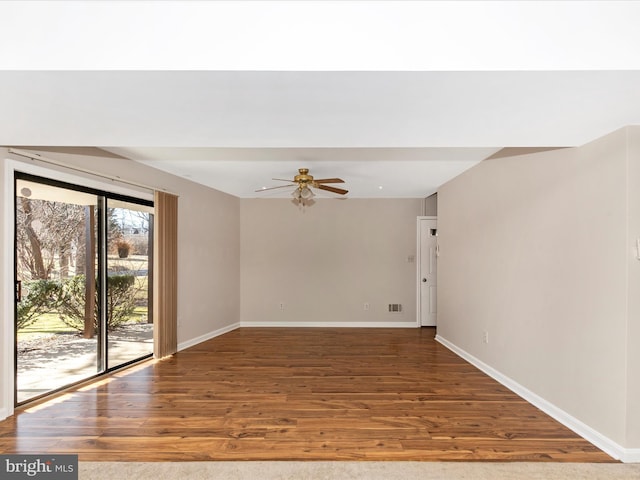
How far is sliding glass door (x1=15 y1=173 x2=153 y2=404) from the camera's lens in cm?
331

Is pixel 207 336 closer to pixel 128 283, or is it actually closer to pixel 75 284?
pixel 128 283

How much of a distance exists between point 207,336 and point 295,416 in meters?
3.34

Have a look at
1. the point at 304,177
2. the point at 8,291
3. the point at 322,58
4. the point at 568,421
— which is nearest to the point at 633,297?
the point at 568,421

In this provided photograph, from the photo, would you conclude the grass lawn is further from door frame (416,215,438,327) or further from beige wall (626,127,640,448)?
door frame (416,215,438,327)

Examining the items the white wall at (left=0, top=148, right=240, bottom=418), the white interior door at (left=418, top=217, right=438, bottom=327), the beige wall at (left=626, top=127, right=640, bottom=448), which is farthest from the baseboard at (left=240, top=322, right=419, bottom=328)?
the beige wall at (left=626, top=127, right=640, bottom=448)

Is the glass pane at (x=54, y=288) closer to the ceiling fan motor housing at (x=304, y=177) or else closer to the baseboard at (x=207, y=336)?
the baseboard at (x=207, y=336)

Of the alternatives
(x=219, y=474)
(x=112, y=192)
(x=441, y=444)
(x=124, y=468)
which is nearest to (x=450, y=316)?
(x=441, y=444)

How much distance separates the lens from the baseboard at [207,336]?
5359mm

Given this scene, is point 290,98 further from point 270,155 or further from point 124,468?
point 124,468

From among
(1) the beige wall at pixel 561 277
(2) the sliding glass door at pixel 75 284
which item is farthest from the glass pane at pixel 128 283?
(1) the beige wall at pixel 561 277

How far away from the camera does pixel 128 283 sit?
4559 mm

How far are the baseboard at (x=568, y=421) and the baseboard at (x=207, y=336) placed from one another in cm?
414

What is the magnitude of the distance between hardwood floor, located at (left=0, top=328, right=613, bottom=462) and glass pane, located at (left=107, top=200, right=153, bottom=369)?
12.9 inches

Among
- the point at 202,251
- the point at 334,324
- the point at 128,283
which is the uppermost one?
the point at 202,251
